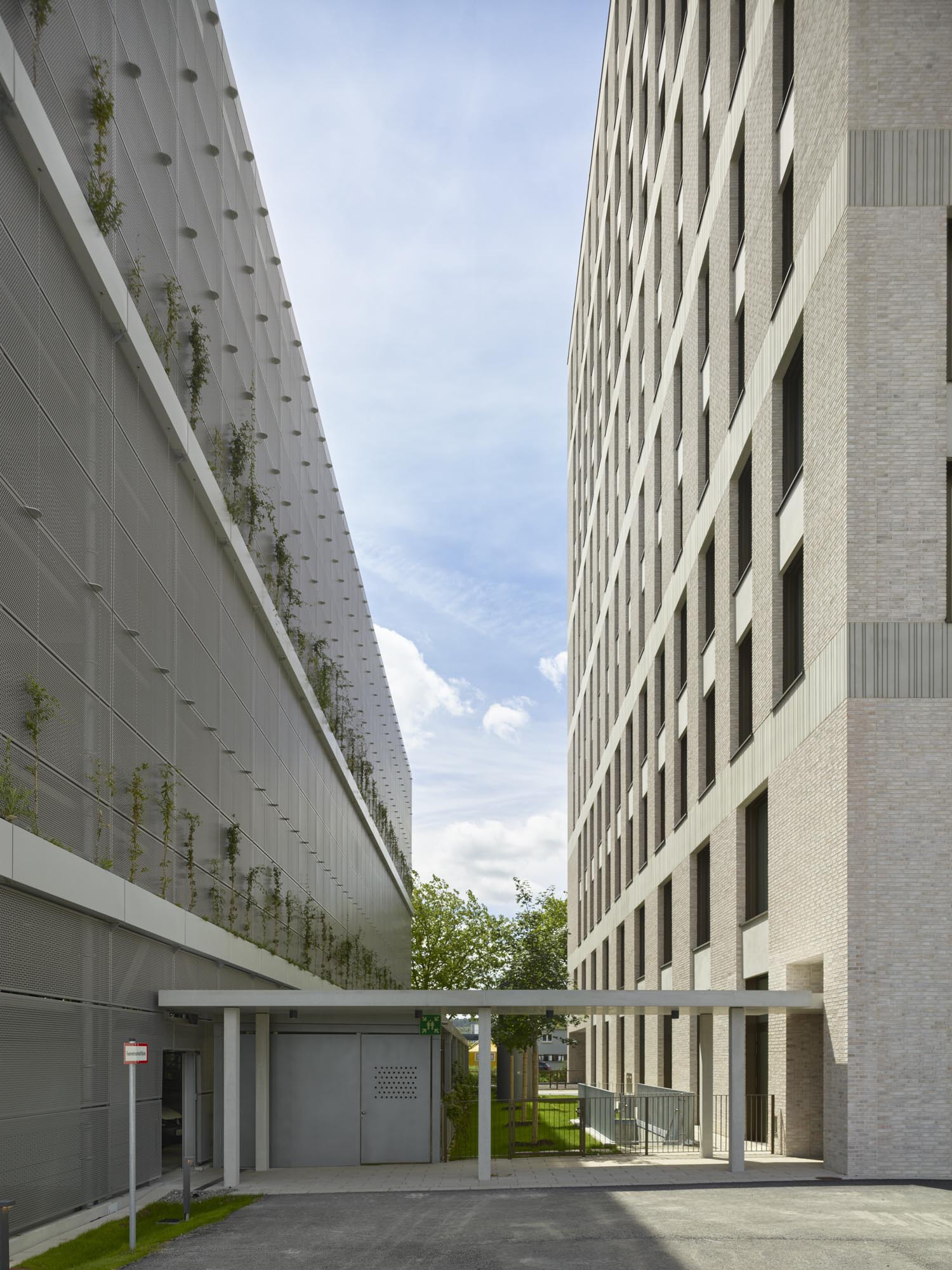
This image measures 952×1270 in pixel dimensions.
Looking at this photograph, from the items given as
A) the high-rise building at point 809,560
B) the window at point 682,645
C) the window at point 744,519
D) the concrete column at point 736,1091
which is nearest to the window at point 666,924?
the high-rise building at point 809,560

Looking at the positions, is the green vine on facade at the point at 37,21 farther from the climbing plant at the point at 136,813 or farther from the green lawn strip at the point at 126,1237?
the green lawn strip at the point at 126,1237

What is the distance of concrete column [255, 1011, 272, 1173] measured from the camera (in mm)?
23953

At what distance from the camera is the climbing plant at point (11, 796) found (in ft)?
49.8

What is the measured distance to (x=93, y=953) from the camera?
59.5 ft

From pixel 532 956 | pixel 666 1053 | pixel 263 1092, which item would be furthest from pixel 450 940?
pixel 263 1092

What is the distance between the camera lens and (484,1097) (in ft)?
70.5

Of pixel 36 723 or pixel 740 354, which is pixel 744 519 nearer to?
pixel 740 354

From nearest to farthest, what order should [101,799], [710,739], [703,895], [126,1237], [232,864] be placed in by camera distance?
[126,1237] < [101,799] < [232,864] < [710,739] < [703,895]

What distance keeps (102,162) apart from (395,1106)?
16838 millimetres

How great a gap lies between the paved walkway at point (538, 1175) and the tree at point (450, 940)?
7010 centimetres

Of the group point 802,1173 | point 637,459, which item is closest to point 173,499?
point 802,1173

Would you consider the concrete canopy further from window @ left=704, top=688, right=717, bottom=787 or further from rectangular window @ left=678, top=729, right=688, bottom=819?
rectangular window @ left=678, top=729, right=688, bottom=819

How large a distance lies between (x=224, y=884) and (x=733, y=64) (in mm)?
20648

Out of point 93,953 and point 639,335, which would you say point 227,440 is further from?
point 639,335
